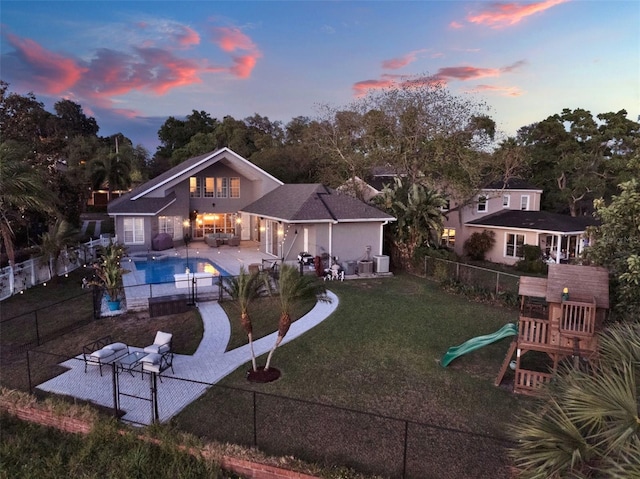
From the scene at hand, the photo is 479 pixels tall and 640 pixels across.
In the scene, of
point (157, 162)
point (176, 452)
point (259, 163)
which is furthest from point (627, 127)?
point (157, 162)

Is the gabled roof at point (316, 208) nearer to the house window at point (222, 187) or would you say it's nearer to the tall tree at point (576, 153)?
the house window at point (222, 187)

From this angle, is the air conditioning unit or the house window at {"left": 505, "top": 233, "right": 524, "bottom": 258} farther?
the house window at {"left": 505, "top": 233, "right": 524, "bottom": 258}

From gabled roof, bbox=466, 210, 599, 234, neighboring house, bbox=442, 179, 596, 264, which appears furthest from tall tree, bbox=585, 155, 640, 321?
gabled roof, bbox=466, 210, 599, 234

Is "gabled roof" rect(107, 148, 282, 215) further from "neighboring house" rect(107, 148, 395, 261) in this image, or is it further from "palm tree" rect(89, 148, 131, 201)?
"palm tree" rect(89, 148, 131, 201)

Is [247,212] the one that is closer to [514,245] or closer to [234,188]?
[234,188]

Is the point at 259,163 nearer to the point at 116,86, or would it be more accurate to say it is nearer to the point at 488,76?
the point at 116,86

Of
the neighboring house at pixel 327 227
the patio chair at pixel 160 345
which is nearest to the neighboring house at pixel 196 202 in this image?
the neighboring house at pixel 327 227

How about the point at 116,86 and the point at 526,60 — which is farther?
the point at 116,86
